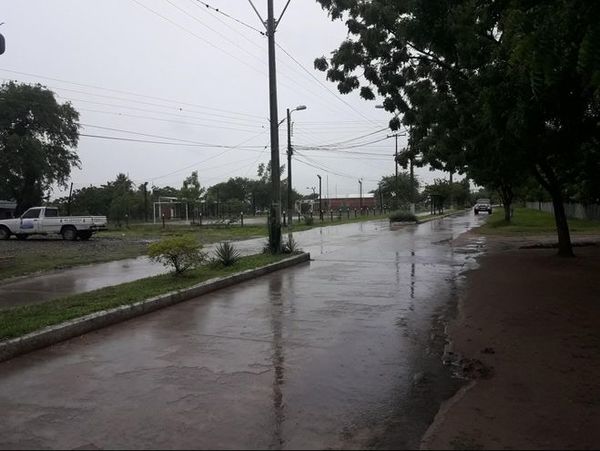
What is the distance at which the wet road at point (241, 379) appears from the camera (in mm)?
4297

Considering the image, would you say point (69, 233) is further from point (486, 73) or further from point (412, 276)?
point (486, 73)

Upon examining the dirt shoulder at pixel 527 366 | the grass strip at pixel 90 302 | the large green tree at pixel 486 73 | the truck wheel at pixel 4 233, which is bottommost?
the dirt shoulder at pixel 527 366

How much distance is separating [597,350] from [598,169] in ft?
54.0

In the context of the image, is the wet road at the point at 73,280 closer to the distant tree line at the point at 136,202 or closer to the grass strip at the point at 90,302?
the grass strip at the point at 90,302

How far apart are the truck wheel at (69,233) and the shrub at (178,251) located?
1795 centimetres

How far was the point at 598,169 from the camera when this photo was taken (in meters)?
20.7

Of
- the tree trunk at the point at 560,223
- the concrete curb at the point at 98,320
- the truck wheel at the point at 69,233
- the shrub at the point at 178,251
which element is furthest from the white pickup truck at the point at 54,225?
the tree trunk at the point at 560,223

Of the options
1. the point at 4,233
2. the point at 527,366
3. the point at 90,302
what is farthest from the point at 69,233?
the point at 527,366

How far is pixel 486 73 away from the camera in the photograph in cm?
1084

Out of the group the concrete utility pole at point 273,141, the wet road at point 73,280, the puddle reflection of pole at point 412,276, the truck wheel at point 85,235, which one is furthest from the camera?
the truck wheel at point 85,235

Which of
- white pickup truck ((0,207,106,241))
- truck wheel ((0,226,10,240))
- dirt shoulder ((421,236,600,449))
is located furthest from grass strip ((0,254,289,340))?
truck wheel ((0,226,10,240))

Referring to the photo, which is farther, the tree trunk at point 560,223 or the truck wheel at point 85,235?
the truck wheel at point 85,235

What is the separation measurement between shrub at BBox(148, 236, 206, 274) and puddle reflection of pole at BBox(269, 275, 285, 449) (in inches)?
74.9

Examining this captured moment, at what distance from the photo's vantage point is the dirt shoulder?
4.25 m
